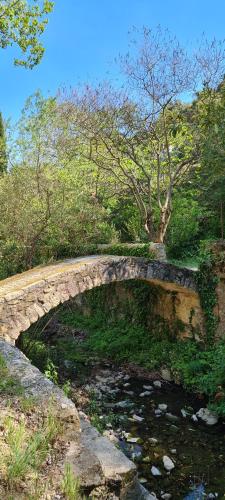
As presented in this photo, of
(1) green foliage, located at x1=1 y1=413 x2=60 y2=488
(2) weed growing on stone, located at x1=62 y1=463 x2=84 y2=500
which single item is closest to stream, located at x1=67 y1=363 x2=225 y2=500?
(1) green foliage, located at x1=1 y1=413 x2=60 y2=488

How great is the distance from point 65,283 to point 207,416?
164 inches

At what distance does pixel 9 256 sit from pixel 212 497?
782 cm

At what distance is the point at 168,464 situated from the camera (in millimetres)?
6766

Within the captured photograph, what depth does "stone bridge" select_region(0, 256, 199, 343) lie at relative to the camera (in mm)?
8031

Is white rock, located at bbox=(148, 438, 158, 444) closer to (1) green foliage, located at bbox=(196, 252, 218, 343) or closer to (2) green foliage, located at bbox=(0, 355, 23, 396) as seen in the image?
(1) green foliage, located at bbox=(196, 252, 218, 343)

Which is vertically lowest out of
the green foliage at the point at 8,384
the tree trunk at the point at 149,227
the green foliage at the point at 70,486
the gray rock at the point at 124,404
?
the gray rock at the point at 124,404

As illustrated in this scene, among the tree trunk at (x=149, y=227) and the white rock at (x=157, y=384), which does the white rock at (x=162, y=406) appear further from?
the tree trunk at (x=149, y=227)

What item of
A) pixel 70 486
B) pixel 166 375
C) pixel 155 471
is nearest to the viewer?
pixel 70 486

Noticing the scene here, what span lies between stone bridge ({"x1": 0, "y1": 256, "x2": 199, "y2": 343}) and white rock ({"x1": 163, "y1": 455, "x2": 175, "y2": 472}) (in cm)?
357

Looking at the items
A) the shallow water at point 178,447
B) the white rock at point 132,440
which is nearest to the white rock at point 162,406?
the shallow water at point 178,447

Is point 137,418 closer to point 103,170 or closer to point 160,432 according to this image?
point 160,432

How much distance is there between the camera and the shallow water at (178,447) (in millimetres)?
6289

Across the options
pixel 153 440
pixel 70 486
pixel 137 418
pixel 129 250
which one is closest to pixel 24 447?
pixel 70 486

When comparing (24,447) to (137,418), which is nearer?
(24,447)
